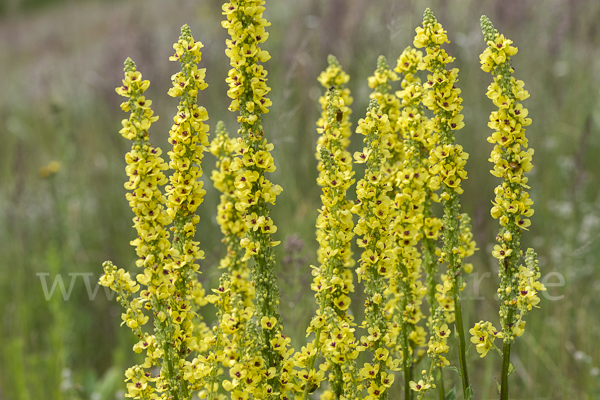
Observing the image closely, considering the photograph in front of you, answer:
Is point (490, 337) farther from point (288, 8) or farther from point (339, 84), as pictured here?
point (288, 8)

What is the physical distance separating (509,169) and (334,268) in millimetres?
709

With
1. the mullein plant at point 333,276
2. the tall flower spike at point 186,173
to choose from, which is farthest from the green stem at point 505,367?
the tall flower spike at point 186,173

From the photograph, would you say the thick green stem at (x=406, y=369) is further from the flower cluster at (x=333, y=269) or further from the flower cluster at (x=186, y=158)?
the flower cluster at (x=186, y=158)

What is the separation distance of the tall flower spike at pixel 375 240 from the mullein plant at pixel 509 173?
36cm

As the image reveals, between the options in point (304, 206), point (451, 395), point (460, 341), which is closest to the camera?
point (460, 341)

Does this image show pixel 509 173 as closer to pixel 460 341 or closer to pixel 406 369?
pixel 460 341

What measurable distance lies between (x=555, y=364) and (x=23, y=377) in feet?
13.4

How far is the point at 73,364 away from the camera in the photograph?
493 cm

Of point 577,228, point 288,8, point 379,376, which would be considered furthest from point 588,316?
point 288,8

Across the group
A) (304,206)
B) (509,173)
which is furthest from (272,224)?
(304,206)

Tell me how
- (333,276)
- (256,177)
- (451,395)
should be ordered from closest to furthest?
(256,177) < (333,276) < (451,395)

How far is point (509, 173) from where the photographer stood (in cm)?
178

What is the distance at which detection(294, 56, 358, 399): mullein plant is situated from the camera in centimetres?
180

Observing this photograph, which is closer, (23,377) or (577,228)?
(23,377)
